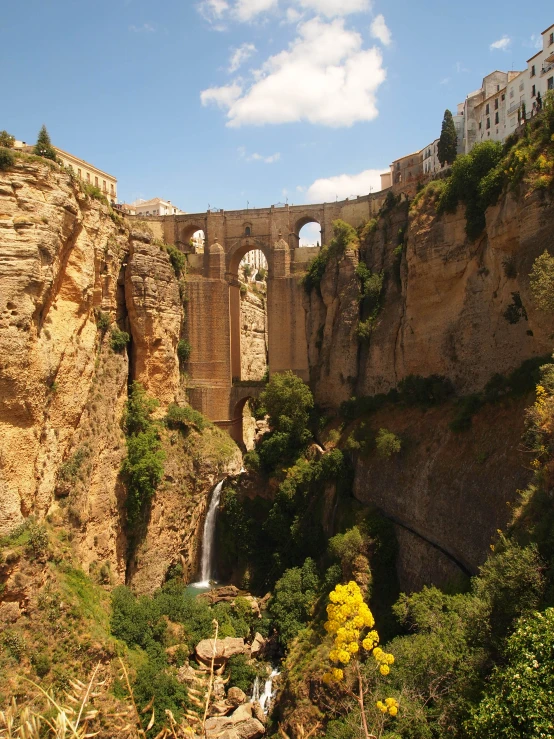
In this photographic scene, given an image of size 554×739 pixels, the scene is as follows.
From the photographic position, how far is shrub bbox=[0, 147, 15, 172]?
1858cm

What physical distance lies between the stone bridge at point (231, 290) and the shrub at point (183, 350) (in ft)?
0.81

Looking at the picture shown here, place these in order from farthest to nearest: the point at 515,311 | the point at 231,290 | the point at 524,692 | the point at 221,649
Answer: the point at 231,290 < the point at 221,649 < the point at 515,311 < the point at 524,692

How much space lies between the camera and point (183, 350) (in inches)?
1255

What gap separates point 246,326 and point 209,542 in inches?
558

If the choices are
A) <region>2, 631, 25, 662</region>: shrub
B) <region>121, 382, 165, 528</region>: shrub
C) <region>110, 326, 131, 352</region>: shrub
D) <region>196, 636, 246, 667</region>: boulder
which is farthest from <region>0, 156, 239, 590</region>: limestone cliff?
<region>196, 636, 246, 667</region>: boulder

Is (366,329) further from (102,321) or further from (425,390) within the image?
(102,321)

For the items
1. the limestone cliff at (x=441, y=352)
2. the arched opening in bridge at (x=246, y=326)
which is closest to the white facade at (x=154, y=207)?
the arched opening in bridge at (x=246, y=326)

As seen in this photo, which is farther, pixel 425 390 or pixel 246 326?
pixel 246 326

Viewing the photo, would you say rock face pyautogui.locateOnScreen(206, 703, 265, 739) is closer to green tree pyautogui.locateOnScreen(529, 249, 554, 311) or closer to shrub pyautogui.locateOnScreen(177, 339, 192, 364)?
green tree pyautogui.locateOnScreen(529, 249, 554, 311)

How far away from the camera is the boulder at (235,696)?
19.3 metres

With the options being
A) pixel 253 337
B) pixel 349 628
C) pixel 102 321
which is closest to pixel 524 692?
pixel 349 628

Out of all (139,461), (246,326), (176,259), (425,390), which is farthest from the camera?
(246,326)

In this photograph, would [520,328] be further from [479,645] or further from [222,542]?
[222,542]

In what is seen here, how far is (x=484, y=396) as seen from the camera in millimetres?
20078
